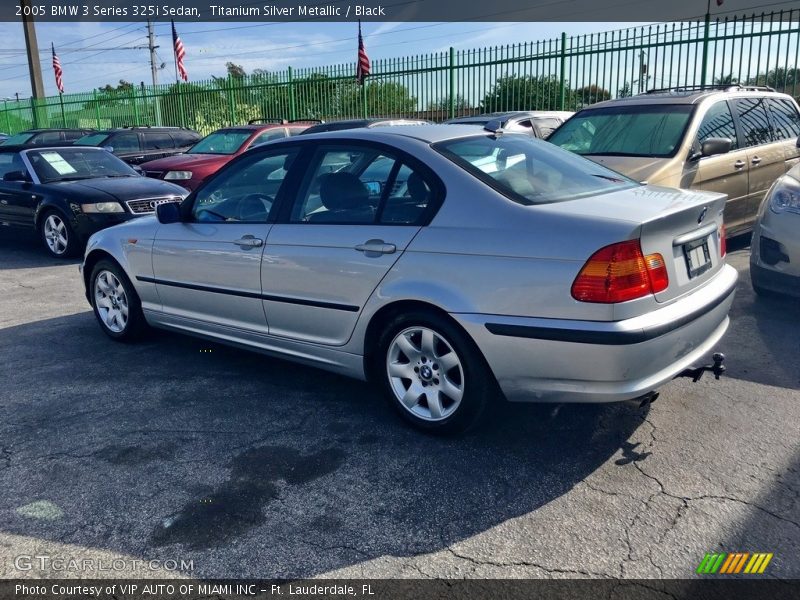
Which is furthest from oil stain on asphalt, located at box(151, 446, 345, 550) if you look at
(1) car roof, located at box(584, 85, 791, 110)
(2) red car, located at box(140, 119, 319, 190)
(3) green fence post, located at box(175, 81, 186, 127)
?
(3) green fence post, located at box(175, 81, 186, 127)

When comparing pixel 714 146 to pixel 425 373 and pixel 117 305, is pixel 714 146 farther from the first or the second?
pixel 117 305

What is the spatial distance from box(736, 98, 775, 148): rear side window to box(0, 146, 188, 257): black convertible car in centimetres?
676

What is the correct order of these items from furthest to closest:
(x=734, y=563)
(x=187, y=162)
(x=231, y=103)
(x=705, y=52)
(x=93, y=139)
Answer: (x=231, y=103) → (x=93, y=139) → (x=705, y=52) → (x=187, y=162) → (x=734, y=563)

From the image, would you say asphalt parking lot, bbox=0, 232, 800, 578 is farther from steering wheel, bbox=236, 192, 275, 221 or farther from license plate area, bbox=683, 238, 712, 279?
steering wheel, bbox=236, 192, 275, 221

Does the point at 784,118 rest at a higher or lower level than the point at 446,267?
higher

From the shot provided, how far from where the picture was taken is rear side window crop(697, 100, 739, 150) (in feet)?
23.1

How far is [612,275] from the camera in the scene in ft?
10.1

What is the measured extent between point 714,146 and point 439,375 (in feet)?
14.8

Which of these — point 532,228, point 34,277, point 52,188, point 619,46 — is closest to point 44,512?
point 532,228

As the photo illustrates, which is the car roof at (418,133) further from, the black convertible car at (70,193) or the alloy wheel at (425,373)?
the black convertible car at (70,193)

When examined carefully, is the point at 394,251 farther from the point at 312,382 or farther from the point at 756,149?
the point at 756,149

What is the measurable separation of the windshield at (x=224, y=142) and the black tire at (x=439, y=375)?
9.42 meters

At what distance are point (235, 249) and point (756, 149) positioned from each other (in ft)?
19.7

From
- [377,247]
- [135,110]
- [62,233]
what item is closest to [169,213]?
[377,247]
